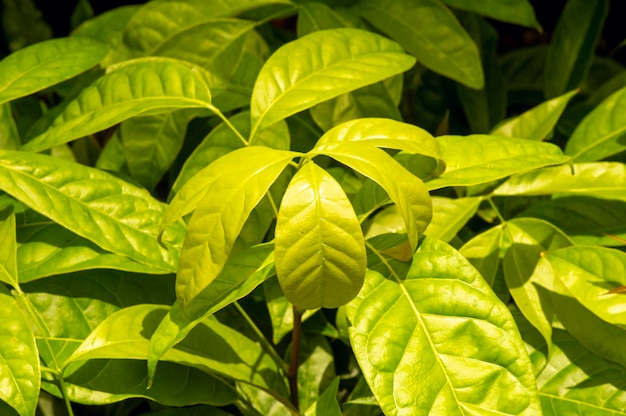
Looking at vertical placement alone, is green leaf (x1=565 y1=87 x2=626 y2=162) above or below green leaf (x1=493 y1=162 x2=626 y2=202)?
above

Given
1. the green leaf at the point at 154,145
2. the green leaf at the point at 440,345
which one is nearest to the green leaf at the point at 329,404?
the green leaf at the point at 440,345

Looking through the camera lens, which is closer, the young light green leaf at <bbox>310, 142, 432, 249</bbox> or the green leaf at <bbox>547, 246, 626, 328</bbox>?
the young light green leaf at <bbox>310, 142, 432, 249</bbox>

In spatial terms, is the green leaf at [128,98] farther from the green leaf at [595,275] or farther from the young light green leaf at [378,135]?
the green leaf at [595,275]

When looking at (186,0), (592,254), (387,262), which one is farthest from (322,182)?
(186,0)

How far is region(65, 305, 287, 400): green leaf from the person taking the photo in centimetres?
87

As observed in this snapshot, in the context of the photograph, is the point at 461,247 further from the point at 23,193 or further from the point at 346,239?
the point at 23,193

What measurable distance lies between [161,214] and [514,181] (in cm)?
57

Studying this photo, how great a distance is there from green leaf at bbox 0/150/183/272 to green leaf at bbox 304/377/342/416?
26 centimetres

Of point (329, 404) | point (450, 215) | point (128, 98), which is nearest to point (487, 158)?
point (450, 215)

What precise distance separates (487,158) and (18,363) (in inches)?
25.8

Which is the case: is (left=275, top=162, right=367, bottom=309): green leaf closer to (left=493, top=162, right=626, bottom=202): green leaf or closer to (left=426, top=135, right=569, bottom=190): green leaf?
(left=426, top=135, right=569, bottom=190): green leaf

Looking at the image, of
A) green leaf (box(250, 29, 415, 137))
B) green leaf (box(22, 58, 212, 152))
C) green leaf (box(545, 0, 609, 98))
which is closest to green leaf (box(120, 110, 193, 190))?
green leaf (box(22, 58, 212, 152))

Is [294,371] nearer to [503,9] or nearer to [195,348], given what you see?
[195,348]

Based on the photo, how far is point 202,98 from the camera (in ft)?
3.23
